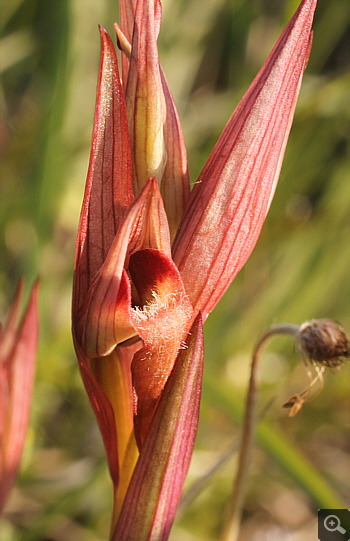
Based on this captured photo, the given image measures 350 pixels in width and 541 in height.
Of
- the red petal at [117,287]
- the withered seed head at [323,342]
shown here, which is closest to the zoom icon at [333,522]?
the withered seed head at [323,342]

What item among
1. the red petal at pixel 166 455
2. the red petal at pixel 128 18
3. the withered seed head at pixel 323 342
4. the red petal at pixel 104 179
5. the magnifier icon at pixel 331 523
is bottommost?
the magnifier icon at pixel 331 523

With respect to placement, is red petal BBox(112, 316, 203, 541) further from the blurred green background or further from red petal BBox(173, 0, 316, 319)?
the blurred green background

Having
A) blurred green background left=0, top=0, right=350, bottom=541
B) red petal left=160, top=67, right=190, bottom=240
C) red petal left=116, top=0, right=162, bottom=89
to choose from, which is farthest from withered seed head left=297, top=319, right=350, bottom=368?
blurred green background left=0, top=0, right=350, bottom=541

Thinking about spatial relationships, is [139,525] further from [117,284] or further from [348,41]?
[348,41]

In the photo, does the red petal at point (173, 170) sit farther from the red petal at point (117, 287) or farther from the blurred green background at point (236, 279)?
the blurred green background at point (236, 279)

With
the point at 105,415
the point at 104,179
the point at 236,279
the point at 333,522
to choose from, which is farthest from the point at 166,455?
the point at 236,279

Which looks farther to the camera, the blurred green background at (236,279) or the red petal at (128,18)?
the blurred green background at (236,279)

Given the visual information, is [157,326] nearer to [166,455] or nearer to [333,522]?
[166,455]
